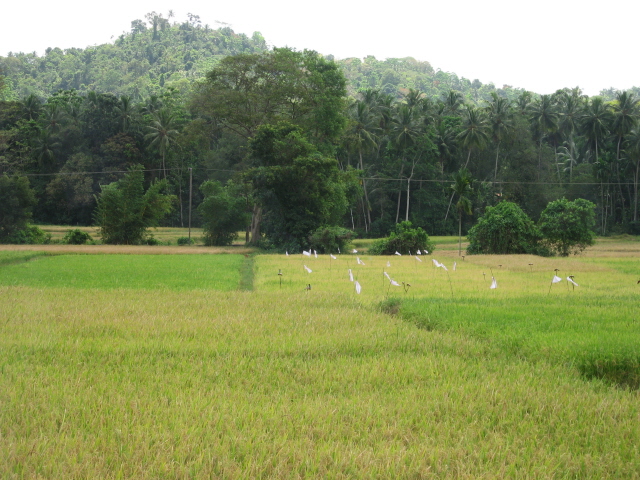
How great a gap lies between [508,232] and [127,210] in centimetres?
2066

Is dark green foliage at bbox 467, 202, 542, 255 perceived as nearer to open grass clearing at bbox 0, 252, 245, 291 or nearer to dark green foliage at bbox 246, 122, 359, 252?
dark green foliage at bbox 246, 122, 359, 252

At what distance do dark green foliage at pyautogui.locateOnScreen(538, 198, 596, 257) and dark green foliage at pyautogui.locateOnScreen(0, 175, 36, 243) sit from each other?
2814 centimetres

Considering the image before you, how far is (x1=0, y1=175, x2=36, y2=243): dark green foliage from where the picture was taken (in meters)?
A: 34.3

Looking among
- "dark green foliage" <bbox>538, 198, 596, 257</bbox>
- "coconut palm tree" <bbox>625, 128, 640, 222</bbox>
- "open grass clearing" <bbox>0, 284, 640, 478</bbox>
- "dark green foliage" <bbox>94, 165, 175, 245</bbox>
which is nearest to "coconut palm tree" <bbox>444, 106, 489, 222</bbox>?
"coconut palm tree" <bbox>625, 128, 640, 222</bbox>

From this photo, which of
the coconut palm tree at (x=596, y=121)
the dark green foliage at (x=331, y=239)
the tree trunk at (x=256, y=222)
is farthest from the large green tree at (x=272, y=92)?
the coconut palm tree at (x=596, y=121)

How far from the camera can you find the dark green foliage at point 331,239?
97.3ft

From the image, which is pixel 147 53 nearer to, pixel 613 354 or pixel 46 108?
pixel 46 108

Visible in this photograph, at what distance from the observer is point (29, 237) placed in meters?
35.6

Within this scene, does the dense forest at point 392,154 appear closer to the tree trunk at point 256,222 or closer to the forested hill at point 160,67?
the tree trunk at point 256,222

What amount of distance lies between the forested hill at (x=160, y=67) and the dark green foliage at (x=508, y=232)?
1712 inches

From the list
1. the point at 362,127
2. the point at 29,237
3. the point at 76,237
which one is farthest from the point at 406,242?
the point at 29,237

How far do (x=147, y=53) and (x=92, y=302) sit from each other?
412 ft

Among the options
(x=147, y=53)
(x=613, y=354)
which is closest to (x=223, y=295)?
(x=613, y=354)

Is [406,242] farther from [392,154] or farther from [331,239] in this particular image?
[392,154]
